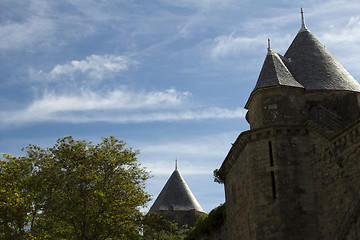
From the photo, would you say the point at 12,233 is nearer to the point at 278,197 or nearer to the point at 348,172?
the point at 278,197

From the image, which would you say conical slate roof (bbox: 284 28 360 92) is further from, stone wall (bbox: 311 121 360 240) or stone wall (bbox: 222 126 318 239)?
stone wall (bbox: 311 121 360 240)

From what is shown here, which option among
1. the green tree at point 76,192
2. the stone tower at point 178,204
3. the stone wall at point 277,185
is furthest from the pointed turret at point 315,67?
the stone tower at point 178,204

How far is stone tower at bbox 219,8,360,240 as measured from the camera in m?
16.6

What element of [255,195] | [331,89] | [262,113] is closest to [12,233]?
[255,195]

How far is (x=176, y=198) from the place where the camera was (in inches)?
1898

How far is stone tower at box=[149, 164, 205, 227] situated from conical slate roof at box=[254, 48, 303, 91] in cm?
2778

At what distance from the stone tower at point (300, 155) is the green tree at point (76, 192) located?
231 inches

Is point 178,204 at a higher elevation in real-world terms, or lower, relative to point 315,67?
lower

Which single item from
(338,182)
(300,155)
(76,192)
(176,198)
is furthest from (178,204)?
(338,182)

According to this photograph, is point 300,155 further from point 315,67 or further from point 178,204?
point 178,204

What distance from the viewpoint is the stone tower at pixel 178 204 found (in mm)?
47062

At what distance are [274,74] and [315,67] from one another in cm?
269

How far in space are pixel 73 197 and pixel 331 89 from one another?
13566 millimetres

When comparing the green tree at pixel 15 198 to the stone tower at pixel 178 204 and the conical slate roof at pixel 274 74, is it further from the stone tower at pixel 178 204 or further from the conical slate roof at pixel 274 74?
the stone tower at pixel 178 204
